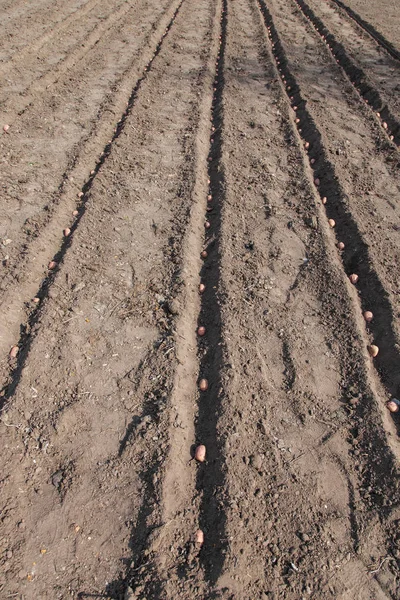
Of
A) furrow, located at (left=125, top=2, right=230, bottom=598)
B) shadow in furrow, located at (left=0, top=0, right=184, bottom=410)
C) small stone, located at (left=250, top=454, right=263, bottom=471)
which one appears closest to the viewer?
furrow, located at (left=125, top=2, right=230, bottom=598)

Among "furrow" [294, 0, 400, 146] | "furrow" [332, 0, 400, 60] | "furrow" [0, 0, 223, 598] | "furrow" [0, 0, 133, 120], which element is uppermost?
"furrow" [332, 0, 400, 60]

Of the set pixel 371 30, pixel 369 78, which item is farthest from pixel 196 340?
pixel 371 30

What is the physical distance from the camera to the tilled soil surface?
2600mm

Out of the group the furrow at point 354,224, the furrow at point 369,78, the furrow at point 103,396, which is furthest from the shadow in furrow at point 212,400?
the furrow at point 369,78

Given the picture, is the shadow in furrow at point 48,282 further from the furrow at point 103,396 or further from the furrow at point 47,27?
the furrow at point 47,27

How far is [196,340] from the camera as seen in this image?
3.80 metres

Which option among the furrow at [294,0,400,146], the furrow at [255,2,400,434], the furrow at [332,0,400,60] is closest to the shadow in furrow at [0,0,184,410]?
the furrow at [255,2,400,434]

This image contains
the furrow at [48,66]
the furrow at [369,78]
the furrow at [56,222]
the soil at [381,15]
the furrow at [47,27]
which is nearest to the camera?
the furrow at [56,222]

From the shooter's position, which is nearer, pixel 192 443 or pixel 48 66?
pixel 192 443

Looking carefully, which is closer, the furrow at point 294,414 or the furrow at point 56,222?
the furrow at point 294,414

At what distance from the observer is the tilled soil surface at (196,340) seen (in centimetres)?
260

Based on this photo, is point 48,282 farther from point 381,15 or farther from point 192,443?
point 381,15

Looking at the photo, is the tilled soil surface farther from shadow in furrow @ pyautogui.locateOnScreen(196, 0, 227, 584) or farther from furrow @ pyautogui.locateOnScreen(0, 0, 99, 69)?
furrow @ pyautogui.locateOnScreen(0, 0, 99, 69)

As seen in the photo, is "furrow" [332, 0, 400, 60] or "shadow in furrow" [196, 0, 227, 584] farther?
"furrow" [332, 0, 400, 60]
